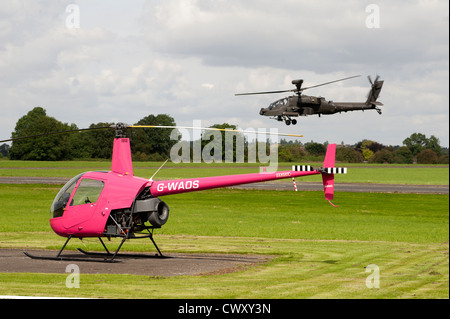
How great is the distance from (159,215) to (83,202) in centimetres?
258

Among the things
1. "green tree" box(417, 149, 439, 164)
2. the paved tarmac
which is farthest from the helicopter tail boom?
"green tree" box(417, 149, 439, 164)

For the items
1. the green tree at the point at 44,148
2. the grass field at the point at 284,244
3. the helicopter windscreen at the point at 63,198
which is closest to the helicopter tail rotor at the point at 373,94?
the grass field at the point at 284,244

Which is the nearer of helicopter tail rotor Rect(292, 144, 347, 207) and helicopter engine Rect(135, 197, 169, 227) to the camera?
helicopter tail rotor Rect(292, 144, 347, 207)

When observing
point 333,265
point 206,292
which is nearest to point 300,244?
point 333,265

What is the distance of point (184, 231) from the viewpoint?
30.7 meters

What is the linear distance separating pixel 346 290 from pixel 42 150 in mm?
54148

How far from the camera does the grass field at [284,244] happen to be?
15539mm

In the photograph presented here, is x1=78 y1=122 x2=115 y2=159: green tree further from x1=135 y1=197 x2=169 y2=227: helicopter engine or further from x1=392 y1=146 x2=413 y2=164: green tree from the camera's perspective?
x1=135 y1=197 x2=169 y2=227: helicopter engine

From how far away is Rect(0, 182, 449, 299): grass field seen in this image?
15.5 m

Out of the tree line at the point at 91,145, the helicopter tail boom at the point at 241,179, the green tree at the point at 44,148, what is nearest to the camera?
the helicopter tail boom at the point at 241,179

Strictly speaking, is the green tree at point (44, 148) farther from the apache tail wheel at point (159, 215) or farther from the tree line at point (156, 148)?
the apache tail wheel at point (159, 215)

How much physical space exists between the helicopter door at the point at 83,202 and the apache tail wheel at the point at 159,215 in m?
Result: 1.87
